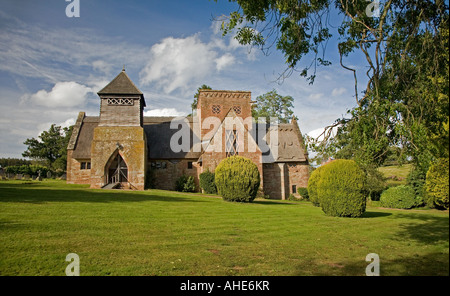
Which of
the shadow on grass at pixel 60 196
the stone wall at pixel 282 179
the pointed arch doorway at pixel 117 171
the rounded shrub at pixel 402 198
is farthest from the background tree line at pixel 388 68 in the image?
the stone wall at pixel 282 179

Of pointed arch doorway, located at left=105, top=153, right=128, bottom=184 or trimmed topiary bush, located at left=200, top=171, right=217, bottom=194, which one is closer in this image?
pointed arch doorway, located at left=105, top=153, right=128, bottom=184

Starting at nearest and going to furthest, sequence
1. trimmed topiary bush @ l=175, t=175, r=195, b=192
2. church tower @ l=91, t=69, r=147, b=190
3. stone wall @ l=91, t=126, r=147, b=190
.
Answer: stone wall @ l=91, t=126, r=147, b=190 < church tower @ l=91, t=69, r=147, b=190 < trimmed topiary bush @ l=175, t=175, r=195, b=192

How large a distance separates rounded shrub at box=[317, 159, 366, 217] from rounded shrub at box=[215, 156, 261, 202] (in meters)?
6.73

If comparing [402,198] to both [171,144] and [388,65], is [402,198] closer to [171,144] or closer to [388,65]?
[388,65]

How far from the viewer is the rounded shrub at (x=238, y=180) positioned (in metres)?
20.2

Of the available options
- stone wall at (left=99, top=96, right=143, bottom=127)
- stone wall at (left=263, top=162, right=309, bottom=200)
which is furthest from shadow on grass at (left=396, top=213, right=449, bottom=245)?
stone wall at (left=99, top=96, right=143, bottom=127)

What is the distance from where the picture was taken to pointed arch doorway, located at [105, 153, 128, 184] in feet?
91.9

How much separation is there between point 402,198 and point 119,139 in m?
25.0

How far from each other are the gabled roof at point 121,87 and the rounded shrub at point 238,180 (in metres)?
13.8

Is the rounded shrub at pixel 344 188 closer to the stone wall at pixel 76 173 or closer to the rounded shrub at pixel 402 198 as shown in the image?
the rounded shrub at pixel 402 198

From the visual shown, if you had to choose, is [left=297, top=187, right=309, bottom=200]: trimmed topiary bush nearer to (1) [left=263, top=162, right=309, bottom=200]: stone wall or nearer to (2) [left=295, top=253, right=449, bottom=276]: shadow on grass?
(1) [left=263, top=162, right=309, bottom=200]: stone wall

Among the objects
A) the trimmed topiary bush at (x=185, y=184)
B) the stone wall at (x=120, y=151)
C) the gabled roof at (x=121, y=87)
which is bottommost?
the trimmed topiary bush at (x=185, y=184)

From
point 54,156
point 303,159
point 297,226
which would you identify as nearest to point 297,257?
point 297,226
